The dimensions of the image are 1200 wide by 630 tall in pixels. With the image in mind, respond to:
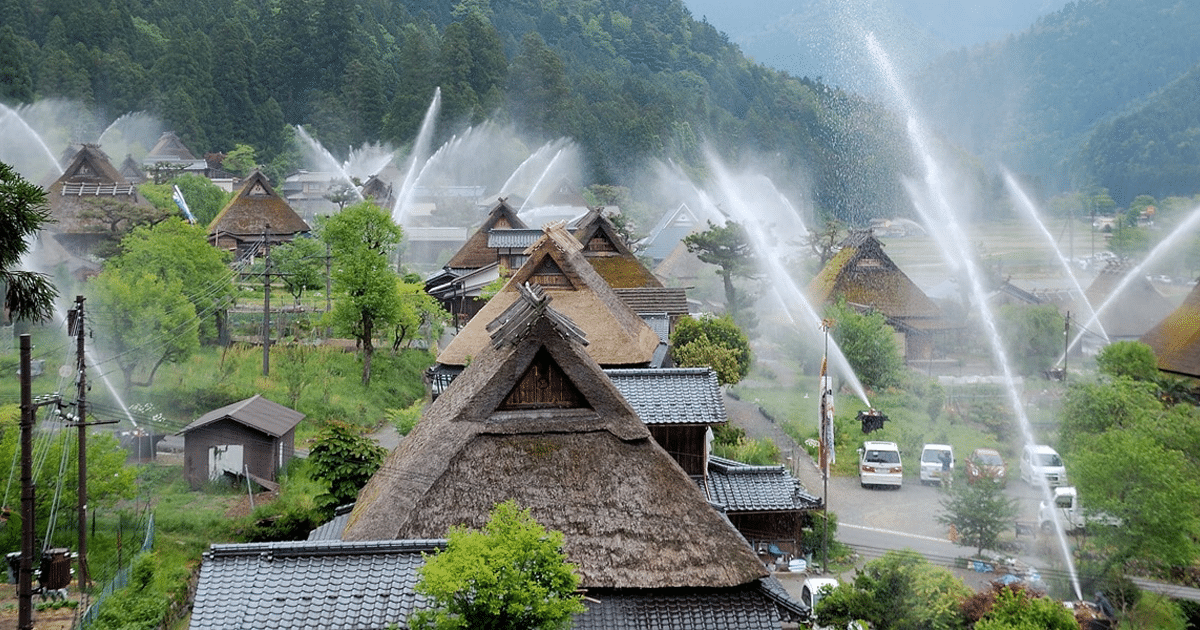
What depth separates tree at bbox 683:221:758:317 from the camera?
174 ft

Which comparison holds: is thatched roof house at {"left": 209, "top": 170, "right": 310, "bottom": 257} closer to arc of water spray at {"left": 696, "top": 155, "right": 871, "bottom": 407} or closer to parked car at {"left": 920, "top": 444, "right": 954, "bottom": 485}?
arc of water spray at {"left": 696, "top": 155, "right": 871, "bottom": 407}

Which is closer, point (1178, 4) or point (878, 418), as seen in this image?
point (878, 418)

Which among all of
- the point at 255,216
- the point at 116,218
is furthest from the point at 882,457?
the point at 255,216

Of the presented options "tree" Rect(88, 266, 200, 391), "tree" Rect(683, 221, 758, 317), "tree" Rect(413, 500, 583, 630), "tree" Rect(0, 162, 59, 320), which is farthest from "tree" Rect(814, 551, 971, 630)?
"tree" Rect(683, 221, 758, 317)

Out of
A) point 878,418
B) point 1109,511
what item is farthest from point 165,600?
point 878,418

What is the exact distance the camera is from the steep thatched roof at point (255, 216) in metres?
57.9

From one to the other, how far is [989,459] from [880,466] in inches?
111

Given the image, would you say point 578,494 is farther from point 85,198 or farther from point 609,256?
point 85,198

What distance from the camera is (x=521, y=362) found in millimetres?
16016

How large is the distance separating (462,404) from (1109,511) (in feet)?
43.8

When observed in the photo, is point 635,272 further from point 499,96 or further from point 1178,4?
point 1178,4

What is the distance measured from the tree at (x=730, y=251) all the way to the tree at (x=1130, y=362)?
21936mm

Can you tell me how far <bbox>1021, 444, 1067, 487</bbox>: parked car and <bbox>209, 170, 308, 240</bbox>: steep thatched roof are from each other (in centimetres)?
3901

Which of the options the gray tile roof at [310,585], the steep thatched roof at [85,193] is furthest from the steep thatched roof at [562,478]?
the steep thatched roof at [85,193]
